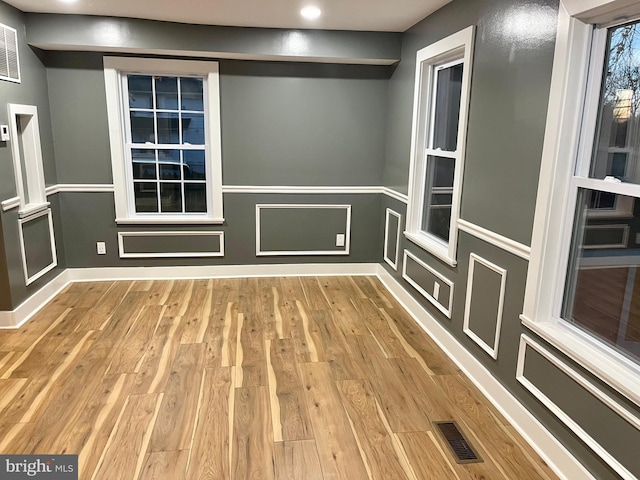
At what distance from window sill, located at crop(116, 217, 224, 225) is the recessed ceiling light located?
2051 millimetres

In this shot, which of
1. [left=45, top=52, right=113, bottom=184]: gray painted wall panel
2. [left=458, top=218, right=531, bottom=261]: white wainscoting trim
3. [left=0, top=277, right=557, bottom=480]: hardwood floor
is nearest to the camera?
[left=0, top=277, right=557, bottom=480]: hardwood floor

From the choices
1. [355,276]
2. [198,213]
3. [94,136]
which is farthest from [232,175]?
[355,276]

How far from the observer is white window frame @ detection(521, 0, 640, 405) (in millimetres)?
1900

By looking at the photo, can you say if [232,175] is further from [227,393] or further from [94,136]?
[227,393]

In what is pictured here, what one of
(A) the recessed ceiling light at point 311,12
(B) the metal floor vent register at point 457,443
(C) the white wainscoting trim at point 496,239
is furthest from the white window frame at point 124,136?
(B) the metal floor vent register at point 457,443

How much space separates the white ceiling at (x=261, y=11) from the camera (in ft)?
10.8

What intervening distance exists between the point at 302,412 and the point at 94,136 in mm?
3273

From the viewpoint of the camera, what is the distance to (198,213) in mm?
4750

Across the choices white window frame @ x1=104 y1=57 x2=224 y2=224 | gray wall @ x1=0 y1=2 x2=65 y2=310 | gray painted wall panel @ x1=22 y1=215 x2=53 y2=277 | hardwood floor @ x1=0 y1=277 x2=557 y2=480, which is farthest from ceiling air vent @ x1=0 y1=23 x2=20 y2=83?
hardwood floor @ x1=0 y1=277 x2=557 y2=480

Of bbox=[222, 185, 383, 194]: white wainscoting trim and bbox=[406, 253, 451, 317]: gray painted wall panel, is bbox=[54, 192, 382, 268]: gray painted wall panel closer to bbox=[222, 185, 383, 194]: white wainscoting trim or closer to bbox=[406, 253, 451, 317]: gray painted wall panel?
bbox=[222, 185, 383, 194]: white wainscoting trim

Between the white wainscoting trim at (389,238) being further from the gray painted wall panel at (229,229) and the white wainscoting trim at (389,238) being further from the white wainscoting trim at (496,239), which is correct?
the white wainscoting trim at (496,239)

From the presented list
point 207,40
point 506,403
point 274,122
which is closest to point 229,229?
point 274,122

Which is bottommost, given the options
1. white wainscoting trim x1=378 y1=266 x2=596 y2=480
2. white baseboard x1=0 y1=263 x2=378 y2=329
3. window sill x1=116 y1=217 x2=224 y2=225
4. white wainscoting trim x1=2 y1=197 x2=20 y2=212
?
white wainscoting trim x1=378 y1=266 x2=596 y2=480

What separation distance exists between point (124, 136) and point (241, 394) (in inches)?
114
